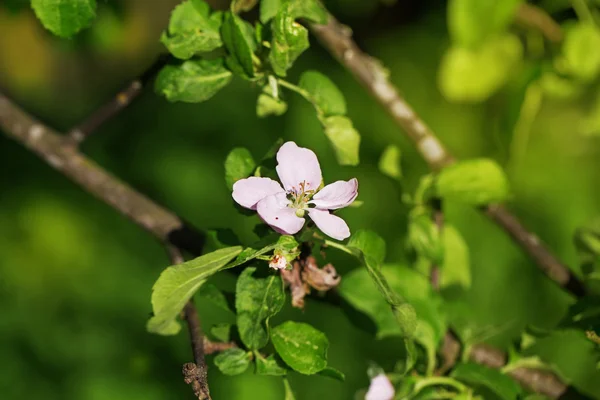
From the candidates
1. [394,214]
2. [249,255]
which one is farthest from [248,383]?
[249,255]

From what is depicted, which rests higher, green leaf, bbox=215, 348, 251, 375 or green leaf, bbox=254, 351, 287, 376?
green leaf, bbox=215, 348, 251, 375

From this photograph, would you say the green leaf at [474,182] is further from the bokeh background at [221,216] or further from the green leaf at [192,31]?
the bokeh background at [221,216]

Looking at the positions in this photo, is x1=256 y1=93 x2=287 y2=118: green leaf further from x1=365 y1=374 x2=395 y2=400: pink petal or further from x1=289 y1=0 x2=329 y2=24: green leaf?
x1=365 y1=374 x2=395 y2=400: pink petal

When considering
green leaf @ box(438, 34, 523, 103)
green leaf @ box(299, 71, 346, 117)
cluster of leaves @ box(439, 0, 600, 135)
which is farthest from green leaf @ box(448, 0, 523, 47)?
green leaf @ box(299, 71, 346, 117)

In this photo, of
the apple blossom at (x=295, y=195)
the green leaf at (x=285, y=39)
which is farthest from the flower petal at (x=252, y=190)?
the green leaf at (x=285, y=39)

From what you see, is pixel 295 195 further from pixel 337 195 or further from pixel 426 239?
pixel 426 239

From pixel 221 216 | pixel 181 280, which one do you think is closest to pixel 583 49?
pixel 181 280
